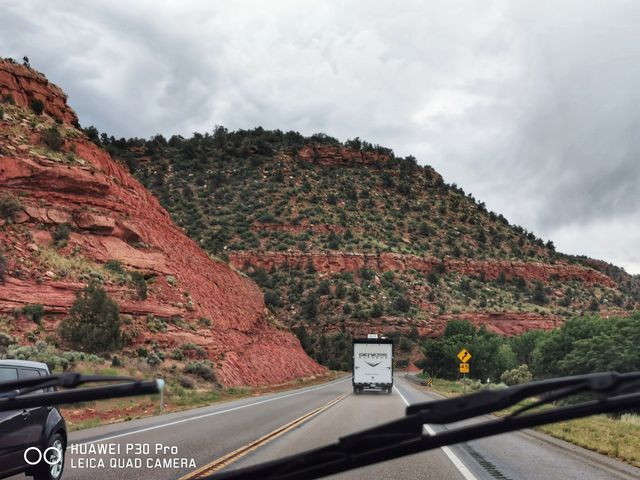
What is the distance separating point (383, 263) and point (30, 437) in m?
87.4

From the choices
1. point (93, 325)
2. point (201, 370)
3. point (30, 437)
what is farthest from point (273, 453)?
point (201, 370)

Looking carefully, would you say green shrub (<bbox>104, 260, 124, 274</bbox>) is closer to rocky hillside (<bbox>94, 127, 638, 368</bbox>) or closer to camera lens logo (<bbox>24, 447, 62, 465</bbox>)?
camera lens logo (<bbox>24, 447, 62, 465</bbox>)

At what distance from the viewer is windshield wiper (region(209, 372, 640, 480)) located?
296 cm

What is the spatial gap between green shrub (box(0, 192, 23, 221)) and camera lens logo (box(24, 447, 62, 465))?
30.3 meters

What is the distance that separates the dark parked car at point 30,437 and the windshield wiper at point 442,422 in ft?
14.8

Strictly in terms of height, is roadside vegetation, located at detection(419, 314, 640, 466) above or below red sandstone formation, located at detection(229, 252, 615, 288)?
below

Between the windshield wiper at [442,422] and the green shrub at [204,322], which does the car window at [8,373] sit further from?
the green shrub at [204,322]

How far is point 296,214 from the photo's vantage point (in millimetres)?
99812

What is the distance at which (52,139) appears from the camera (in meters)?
40.7

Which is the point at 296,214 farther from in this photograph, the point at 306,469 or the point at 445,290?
the point at 306,469

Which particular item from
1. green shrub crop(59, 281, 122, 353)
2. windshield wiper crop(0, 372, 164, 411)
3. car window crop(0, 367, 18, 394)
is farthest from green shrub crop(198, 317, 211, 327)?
windshield wiper crop(0, 372, 164, 411)

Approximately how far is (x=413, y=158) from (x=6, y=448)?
134 metres

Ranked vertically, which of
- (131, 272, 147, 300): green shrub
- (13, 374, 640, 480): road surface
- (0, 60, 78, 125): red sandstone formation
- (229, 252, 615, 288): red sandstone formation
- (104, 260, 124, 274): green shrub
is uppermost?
(0, 60, 78, 125): red sandstone formation

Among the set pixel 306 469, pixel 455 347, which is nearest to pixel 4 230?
pixel 306 469
